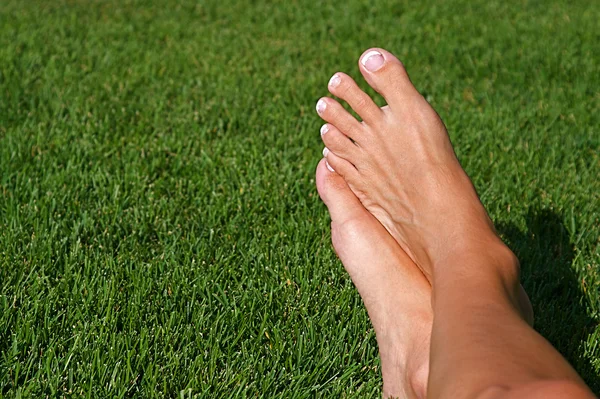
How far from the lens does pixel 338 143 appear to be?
2.50 meters

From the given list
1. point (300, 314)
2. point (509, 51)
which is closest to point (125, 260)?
point (300, 314)

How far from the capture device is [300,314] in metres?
2.12

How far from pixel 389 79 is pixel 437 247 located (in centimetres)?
68

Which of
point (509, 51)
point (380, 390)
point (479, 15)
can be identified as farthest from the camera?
point (479, 15)

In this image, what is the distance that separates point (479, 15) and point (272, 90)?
1.74 meters

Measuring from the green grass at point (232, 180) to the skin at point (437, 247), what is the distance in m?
0.21

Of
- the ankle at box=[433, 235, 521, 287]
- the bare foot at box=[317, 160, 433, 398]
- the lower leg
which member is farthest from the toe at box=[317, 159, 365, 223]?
the lower leg

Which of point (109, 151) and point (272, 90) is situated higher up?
point (109, 151)

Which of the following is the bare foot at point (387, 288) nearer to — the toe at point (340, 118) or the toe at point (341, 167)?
the toe at point (341, 167)

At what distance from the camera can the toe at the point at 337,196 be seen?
231 centimetres

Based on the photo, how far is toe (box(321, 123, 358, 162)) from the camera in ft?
8.12

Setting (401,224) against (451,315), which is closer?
(451,315)

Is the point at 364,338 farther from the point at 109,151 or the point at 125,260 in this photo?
the point at 109,151

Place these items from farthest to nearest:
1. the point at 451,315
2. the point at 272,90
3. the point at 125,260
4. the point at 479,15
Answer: the point at 479,15 < the point at 272,90 < the point at 125,260 < the point at 451,315
